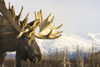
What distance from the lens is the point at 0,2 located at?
3.83 meters

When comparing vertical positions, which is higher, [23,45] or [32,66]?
[23,45]

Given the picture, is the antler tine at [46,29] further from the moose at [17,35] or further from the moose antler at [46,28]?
the moose at [17,35]

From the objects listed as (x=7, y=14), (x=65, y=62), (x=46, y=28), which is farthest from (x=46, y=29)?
(x=65, y=62)

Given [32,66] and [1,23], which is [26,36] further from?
[32,66]

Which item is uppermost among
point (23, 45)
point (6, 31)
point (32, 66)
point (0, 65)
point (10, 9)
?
point (10, 9)

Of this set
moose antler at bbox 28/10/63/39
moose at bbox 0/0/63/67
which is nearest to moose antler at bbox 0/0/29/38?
moose at bbox 0/0/63/67

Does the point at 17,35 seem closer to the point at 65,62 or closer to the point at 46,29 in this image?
Result: the point at 46,29

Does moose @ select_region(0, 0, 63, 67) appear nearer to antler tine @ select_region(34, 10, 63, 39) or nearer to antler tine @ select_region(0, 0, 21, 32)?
antler tine @ select_region(0, 0, 21, 32)

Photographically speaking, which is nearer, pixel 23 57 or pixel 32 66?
pixel 23 57

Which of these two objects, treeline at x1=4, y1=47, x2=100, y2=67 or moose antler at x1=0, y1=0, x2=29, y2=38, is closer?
moose antler at x1=0, y1=0, x2=29, y2=38

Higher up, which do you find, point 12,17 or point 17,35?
point 12,17

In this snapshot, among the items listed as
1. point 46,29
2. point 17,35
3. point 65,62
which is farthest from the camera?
point 65,62

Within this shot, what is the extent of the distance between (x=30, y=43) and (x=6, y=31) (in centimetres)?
53

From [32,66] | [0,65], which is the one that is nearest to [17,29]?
[0,65]
